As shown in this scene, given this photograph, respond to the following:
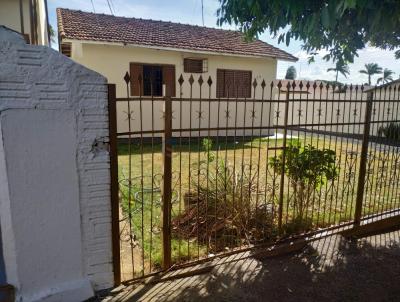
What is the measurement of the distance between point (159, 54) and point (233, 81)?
3166mm

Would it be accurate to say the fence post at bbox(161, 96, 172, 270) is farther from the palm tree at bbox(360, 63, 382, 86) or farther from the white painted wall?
the palm tree at bbox(360, 63, 382, 86)

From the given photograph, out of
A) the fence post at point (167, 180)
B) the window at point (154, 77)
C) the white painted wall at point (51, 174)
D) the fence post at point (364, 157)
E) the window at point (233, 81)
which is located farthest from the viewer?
the window at point (233, 81)

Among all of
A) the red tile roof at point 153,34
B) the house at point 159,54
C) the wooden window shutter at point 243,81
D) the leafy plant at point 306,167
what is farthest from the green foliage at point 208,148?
the wooden window shutter at point 243,81

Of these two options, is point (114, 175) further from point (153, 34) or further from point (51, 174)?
point (153, 34)

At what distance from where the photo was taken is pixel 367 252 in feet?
12.5

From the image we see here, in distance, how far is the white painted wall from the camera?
2250 mm

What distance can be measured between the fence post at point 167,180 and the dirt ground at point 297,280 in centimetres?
32

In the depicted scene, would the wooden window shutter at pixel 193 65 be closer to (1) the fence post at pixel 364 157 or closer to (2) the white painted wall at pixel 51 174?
(1) the fence post at pixel 364 157

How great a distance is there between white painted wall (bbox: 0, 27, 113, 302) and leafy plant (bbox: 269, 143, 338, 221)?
250 centimetres

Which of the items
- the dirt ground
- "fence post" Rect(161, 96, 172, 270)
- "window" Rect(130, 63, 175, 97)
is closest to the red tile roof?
"window" Rect(130, 63, 175, 97)

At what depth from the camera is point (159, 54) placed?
1111cm

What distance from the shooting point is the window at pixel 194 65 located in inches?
453

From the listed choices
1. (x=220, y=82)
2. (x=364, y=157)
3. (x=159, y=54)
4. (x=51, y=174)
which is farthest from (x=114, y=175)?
(x=220, y=82)

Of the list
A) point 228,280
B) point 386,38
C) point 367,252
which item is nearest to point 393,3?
point 386,38
